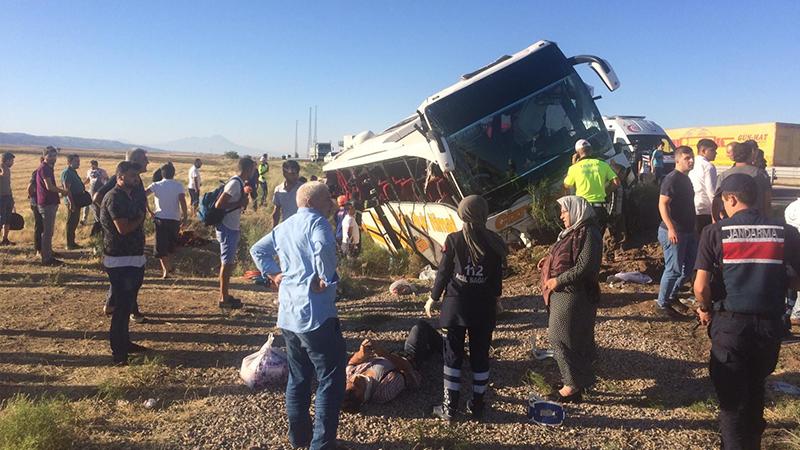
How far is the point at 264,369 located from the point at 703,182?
5.11 m

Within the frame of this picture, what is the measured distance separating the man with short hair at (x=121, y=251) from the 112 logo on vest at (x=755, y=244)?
5.12 metres

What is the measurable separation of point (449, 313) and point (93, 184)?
38.9ft

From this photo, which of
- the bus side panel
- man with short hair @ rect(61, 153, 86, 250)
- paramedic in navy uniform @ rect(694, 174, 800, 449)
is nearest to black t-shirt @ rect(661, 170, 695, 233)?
paramedic in navy uniform @ rect(694, 174, 800, 449)

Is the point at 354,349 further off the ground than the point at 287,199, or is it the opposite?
the point at 287,199

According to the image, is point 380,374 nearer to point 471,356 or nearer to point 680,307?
point 471,356

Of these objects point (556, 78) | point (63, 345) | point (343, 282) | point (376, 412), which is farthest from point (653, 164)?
point (63, 345)

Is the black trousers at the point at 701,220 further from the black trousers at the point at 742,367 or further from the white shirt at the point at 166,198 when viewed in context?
the white shirt at the point at 166,198

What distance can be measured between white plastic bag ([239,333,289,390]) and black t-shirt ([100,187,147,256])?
1.71 m

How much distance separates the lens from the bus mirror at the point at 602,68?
8273 mm

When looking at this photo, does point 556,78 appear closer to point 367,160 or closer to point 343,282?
point 367,160

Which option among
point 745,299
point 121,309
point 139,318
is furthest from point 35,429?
point 745,299

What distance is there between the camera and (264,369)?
4.93 m

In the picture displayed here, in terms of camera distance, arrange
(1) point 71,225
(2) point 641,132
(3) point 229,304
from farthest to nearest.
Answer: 1. (2) point 641,132
2. (1) point 71,225
3. (3) point 229,304

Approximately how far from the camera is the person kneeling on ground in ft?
→ 14.7
